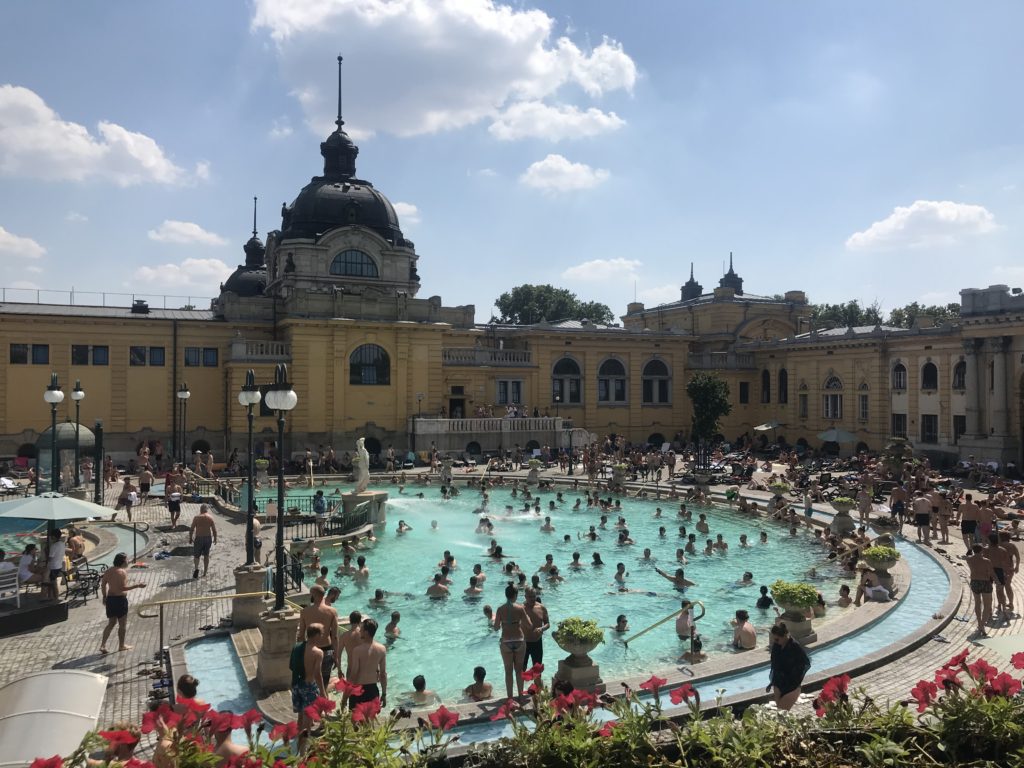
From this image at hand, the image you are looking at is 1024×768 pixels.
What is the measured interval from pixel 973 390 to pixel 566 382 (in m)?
21.7

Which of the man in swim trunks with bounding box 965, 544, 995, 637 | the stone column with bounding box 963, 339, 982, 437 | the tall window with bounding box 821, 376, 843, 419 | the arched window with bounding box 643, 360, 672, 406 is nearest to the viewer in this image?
the man in swim trunks with bounding box 965, 544, 995, 637

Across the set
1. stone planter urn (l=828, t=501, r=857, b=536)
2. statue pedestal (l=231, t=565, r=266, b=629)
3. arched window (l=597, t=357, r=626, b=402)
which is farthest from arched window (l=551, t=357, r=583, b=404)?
statue pedestal (l=231, t=565, r=266, b=629)

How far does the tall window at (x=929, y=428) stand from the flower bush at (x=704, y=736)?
3648cm

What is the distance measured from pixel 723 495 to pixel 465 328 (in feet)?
72.4

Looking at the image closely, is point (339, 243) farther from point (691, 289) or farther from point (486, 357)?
point (691, 289)

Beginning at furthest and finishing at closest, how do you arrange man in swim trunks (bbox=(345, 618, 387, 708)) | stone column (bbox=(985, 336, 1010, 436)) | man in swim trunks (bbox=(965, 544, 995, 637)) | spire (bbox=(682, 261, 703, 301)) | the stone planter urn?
spire (bbox=(682, 261, 703, 301))
stone column (bbox=(985, 336, 1010, 436))
the stone planter urn
man in swim trunks (bbox=(965, 544, 995, 637))
man in swim trunks (bbox=(345, 618, 387, 708))

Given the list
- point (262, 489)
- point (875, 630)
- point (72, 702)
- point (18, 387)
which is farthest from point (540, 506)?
point (18, 387)

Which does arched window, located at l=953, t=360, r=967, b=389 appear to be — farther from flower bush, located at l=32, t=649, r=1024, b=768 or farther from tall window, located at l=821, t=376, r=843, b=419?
flower bush, located at l=32, t=649, r=1024, b=768

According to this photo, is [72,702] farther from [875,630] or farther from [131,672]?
[875,630]

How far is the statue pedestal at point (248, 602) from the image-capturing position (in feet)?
41.4

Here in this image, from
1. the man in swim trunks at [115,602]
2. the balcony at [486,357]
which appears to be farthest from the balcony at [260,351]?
the man in swim trunks at [115,602]

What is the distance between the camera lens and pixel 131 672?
10.8 meters

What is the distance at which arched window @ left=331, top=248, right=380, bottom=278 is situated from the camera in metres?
42.2

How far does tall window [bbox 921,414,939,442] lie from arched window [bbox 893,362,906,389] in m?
2.16
